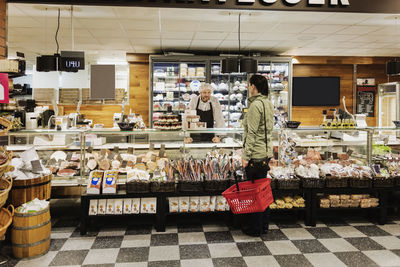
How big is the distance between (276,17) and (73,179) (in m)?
4.32

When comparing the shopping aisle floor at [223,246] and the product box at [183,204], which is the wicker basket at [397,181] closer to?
the shopping aisle floor at [223,246]

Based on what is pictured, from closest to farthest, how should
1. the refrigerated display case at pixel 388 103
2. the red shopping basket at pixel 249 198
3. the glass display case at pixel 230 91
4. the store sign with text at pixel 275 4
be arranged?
the red shopping basket at pixel 249 198 < the store sign with text at pixel 275 4 < the glass display case at pixel 230 91 < the refrigerated display case at pixel 388 103

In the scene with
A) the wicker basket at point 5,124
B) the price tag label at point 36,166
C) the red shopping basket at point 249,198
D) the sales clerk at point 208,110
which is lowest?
the red shopping basket at point 249,198

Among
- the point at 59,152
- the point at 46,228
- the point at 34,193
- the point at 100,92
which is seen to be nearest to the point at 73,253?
the point at 46,228

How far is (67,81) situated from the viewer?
406 inches

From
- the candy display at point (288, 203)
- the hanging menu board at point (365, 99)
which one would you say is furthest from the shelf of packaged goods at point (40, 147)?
A: the hanging menu board at point (365, 99)

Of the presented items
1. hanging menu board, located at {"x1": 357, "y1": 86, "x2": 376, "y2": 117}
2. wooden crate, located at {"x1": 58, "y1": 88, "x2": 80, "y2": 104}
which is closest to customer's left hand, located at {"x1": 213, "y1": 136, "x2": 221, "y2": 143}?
wooden crate, located at {"x1": 58, "y1": 88, "x2": 80, "y2": 104}

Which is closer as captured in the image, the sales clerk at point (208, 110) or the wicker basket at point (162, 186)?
the wicker basket at point (162, 186)

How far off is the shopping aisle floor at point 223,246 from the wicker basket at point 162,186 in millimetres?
511

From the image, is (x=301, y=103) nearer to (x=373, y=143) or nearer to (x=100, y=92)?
(x=373, y=143)

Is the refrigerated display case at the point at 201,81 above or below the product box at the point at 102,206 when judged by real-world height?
above

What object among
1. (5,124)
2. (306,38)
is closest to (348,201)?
(5,124)

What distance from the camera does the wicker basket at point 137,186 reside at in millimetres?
3714

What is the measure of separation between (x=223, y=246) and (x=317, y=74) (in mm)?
8026
